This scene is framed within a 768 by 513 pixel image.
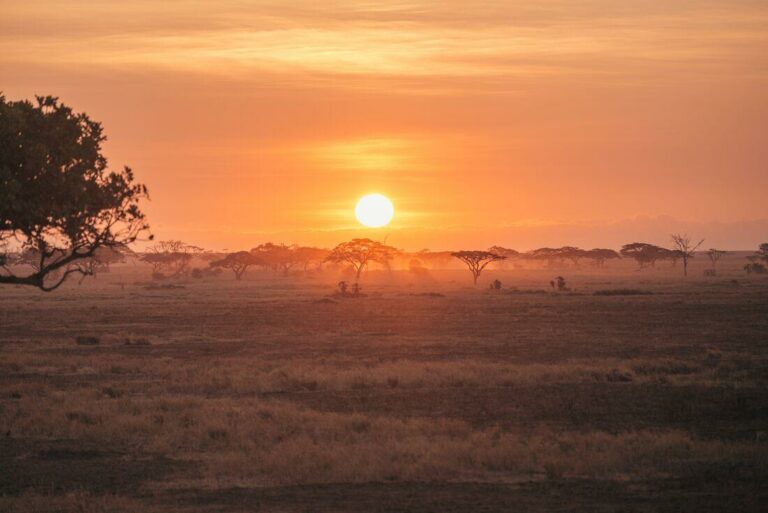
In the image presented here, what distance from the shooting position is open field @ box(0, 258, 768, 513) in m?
15.9

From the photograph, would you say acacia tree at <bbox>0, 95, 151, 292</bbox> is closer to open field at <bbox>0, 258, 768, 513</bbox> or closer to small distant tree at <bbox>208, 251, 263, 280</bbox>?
open field at <bbox>0, 258, 768, 513</bbox>

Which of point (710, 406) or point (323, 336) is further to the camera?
point (323, 336)

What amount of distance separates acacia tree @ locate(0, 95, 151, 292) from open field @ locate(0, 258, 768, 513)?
14.0 feet

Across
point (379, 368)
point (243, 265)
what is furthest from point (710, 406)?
point (243, 265)

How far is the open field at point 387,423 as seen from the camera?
1591cm

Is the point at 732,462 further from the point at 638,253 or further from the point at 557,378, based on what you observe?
the point at 638,253

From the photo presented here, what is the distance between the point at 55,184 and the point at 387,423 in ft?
33.8

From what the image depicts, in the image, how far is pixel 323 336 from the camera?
1866 inches

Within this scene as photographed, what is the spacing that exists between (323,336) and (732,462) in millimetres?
31026

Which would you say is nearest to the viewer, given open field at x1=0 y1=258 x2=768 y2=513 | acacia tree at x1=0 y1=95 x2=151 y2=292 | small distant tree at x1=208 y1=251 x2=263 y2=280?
open field at x1=0 y1=258 x2=768 y2=513

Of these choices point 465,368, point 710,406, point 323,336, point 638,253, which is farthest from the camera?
point 638,253

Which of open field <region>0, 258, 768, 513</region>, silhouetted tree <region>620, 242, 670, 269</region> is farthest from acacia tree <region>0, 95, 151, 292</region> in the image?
silhouetted tree <region>620, 242, 670, 269</region>

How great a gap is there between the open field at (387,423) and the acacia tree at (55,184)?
426 cm

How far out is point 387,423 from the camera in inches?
840
